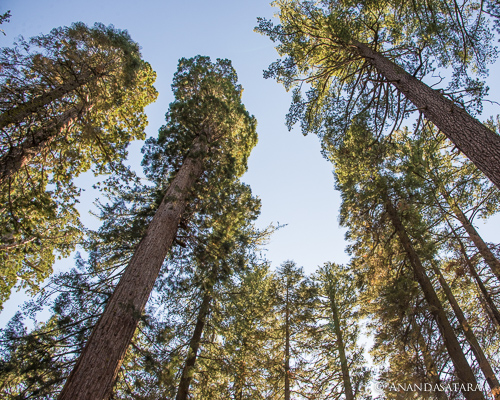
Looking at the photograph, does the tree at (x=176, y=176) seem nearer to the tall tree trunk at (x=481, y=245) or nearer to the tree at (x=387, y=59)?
the tree at (x=387, y=59)

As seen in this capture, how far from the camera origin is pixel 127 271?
449 cm

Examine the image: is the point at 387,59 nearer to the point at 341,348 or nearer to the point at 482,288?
the point at 482,288

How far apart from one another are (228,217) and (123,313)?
3413 millimetres

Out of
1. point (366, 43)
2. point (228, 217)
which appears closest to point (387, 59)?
point (366, 43)

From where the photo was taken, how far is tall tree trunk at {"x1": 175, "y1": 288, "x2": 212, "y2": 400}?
689cm

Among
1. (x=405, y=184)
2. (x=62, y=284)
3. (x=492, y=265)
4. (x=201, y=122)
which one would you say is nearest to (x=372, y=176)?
(x=405, y=184)

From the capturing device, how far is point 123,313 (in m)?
3.88

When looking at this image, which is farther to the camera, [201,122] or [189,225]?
[201,122]

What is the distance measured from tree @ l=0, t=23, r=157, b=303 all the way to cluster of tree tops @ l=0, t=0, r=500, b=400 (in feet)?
0.20

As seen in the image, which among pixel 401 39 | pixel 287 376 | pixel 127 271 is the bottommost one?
pixel 127 271

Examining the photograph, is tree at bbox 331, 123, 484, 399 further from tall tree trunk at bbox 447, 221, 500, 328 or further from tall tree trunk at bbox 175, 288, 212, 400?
tall tree trunk at bbox 175, 288, 212, 400

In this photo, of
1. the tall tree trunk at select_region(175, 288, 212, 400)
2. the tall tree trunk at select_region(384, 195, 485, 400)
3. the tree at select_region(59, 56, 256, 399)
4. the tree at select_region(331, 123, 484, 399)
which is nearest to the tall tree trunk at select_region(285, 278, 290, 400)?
the tall tree trunk at select_region(175, 288, 212, 400)

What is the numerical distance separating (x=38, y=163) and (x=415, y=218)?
11.7 metres

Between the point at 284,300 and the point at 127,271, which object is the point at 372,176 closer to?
the point at 284,300
